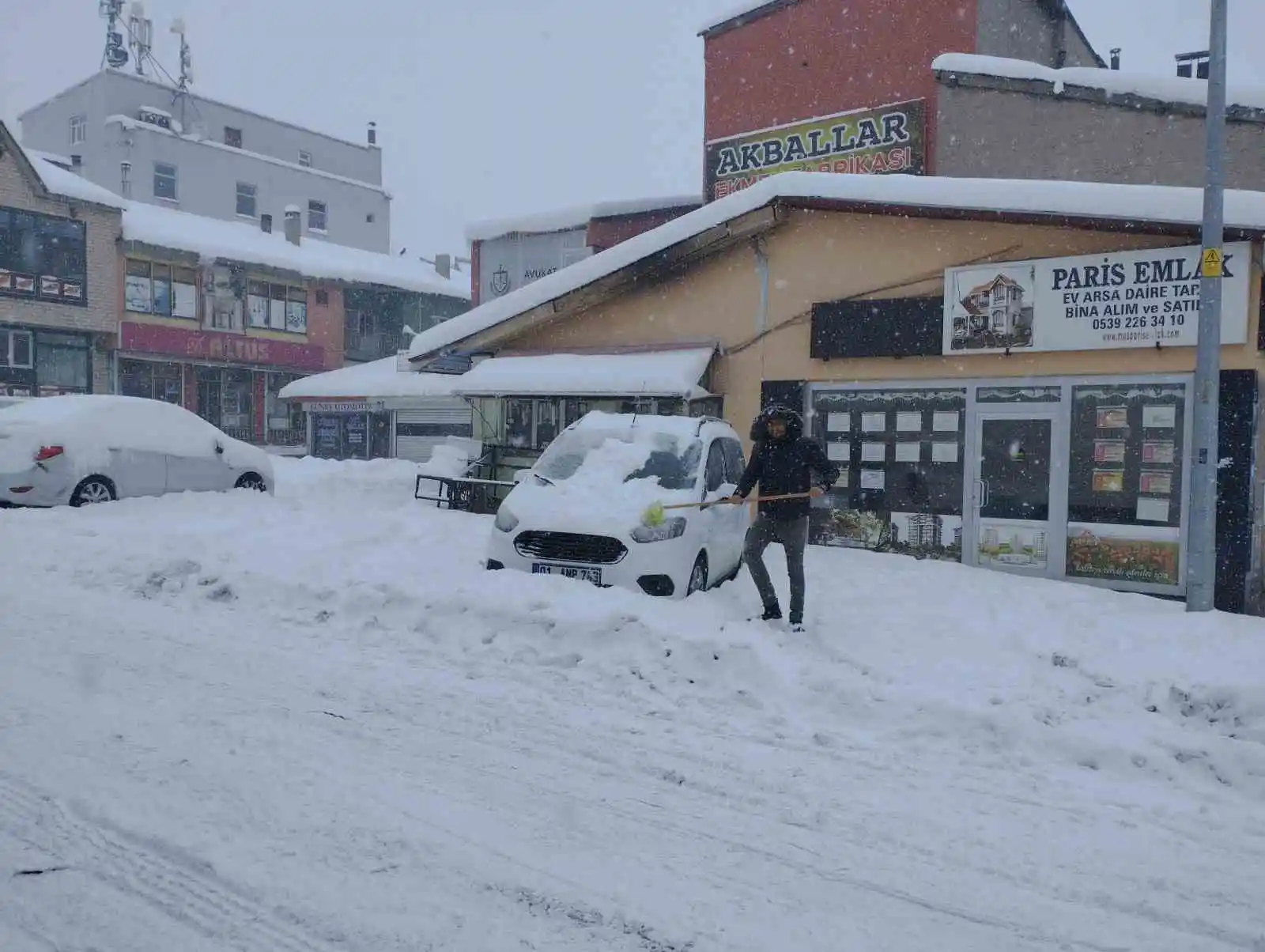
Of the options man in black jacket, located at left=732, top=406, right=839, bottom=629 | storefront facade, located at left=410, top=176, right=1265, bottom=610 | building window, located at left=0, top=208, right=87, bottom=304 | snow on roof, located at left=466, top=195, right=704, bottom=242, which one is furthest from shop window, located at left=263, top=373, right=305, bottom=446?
man in black jacket, located at left=732, top=406, right=839, bottom=629

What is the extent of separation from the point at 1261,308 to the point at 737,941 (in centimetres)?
964

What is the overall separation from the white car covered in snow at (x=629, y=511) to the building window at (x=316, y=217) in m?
44.2

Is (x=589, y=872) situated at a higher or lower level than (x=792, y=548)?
lower

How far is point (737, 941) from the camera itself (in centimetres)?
313

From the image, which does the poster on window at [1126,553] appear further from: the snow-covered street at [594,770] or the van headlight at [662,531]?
the van headlight at [662,531]

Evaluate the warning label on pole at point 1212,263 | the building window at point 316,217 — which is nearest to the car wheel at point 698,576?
the warning label on pole at point 1212,263

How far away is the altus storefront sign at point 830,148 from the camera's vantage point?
18.8 metres

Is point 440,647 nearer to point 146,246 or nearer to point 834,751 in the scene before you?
point 834,751

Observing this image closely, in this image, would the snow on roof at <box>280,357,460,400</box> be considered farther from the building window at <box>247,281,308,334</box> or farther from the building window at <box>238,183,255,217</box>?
the building window at <box>238,183,255,217</box>

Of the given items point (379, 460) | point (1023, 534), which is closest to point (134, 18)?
point (379, 460)

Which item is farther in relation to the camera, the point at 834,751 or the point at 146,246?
the point at 146,246

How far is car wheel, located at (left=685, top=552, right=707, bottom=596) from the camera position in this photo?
8.35m

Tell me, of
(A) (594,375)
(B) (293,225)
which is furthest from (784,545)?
(B) (293,225)

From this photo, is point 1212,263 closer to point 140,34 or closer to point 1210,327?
point 1210,327
